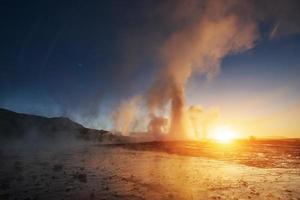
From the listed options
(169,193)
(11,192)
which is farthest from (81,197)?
(169,193)

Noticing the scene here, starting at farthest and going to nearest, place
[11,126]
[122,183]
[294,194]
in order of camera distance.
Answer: [11,126]
[122,183]
[294,194]

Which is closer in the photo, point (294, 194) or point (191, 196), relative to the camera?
point (191, 196)

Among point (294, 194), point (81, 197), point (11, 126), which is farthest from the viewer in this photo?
point (11, 126)

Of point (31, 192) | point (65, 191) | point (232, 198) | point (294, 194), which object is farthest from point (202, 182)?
point (31, 192)

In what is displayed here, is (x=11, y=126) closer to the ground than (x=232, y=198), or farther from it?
farther from it

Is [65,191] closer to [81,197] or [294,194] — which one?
[81,197]

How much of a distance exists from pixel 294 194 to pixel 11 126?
151714mm

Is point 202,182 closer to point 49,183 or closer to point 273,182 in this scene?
point 273,182

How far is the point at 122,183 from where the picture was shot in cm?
2236

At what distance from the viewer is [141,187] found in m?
21.1

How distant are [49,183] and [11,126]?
140m

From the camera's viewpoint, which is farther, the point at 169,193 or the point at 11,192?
the point at 169,193

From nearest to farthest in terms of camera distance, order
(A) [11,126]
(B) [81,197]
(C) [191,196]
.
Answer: (B) [81,197] < (C) [191,196] < (A) [11,126]

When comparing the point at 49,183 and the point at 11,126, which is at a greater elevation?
the point at 11,126
